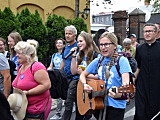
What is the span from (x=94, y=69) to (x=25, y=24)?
1022 cm

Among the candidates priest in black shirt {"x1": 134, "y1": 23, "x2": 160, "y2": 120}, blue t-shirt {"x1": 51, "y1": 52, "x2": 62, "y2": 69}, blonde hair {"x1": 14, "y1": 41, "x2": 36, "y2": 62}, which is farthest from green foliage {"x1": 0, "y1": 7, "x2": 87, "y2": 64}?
blonde hair {"x1": 14, "y1": 41, "x2": 36, "y2": 62}

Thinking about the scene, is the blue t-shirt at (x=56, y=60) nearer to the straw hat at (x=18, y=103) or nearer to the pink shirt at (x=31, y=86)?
the pink shirt at (x=31, y=86)

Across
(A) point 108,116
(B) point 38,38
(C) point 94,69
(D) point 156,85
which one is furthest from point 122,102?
(B) point 38,38

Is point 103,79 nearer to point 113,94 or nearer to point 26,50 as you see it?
point 113,94

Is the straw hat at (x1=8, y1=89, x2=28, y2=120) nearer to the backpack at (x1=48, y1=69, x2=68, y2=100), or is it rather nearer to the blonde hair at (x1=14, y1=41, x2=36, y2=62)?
the blonde hair at (x1=14, y1=41, x2=36, y2=62)

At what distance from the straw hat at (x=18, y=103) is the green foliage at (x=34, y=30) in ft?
32.1

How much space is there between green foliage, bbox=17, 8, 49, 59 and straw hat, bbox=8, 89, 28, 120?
32.1ft

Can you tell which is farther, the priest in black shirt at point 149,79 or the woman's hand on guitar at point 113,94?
the priest in black shirt at point 149,79

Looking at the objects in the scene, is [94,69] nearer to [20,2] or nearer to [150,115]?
[150,115]

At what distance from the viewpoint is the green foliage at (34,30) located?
1457 cm

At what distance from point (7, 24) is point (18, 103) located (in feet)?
31.1

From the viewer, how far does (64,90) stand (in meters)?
6.81

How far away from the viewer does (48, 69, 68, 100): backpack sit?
259 inches

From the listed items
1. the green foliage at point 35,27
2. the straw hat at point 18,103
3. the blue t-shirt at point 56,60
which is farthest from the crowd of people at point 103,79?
the green foliage at point 35,27
